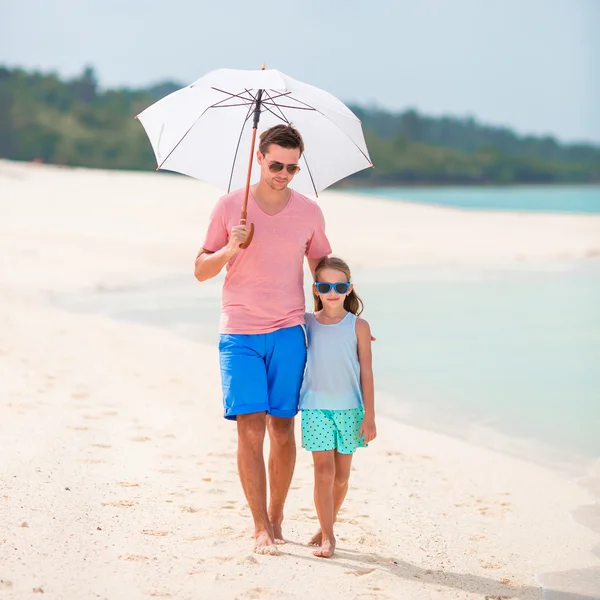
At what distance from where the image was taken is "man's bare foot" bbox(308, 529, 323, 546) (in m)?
4.02

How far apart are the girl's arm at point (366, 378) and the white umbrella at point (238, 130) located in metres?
0.76

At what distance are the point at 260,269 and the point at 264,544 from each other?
1081 millimetres

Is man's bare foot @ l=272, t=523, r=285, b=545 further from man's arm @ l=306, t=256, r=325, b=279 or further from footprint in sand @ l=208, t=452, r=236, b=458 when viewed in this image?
footprint in sand @ l=208, t=452, r=236, b=458

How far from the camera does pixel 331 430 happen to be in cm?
387

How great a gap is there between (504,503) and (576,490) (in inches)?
23.3

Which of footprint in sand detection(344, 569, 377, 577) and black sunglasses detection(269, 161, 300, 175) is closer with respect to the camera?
footprint in sand detection(344, 569, 377, 577)

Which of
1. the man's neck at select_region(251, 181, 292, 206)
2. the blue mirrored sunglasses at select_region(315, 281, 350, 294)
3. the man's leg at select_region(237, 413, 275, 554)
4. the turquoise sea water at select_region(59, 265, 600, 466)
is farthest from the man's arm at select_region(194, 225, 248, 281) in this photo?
the turquoise sea water at select_region(59, 265, 600, 466)

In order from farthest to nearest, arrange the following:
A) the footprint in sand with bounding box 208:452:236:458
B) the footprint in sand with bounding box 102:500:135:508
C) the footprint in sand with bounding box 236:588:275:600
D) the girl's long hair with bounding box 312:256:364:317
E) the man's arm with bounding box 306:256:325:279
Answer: the footprint in sand with bounding box 208:452:236:458
the footprint in sand with bounding box 102:500:135:508
the man's arm with bounding box 306:256:325:279
the girl's long hair with bounding box 312:256:364:317
the footprint in sand with bounding box 236:588:275:600

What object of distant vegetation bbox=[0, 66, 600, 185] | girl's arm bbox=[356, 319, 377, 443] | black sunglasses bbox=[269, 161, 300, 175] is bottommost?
girl's arm bbox=[356, 319, 377, 443]

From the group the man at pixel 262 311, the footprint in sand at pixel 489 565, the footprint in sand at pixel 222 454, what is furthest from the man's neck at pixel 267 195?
the footprint in sand at pixel 222 454

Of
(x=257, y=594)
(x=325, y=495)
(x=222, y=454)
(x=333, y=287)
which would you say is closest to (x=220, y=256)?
(x=333, y=287)

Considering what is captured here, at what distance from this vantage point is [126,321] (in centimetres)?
1006

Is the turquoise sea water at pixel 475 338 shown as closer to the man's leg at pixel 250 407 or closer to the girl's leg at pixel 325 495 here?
the girl's leg at pixel 325 495

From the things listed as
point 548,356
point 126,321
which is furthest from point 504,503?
point 126,321
